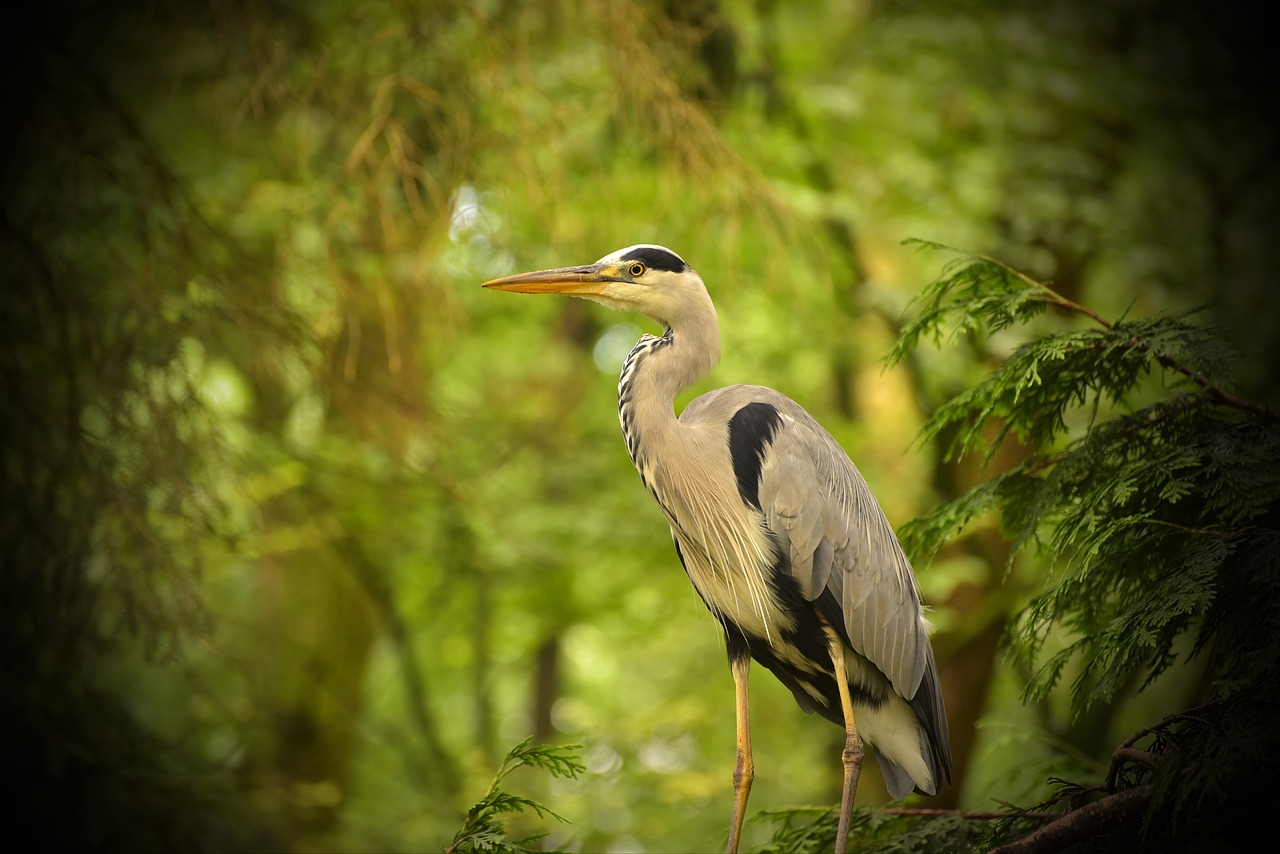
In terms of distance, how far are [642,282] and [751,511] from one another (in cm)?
63

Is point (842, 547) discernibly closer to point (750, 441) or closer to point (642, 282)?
point (750, 441)

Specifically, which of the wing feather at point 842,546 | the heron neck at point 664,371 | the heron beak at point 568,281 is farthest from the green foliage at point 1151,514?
the heron beak at point 568,281

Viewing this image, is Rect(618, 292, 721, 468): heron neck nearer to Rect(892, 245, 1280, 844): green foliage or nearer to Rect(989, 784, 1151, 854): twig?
Rect(892, 245, 1280, 844): green foliage

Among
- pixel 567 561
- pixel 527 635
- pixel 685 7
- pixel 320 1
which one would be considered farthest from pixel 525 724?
pixel 685 7

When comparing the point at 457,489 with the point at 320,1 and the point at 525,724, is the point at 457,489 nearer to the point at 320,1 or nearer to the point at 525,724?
the point at 320,1

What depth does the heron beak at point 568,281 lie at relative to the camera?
258 centimetres

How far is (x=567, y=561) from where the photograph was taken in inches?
266

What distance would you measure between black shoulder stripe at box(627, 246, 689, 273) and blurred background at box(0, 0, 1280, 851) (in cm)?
112

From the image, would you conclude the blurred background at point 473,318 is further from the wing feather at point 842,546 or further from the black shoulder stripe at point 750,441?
the black shoulder stripe at point 750,441

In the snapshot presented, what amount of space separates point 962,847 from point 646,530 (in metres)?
4.18

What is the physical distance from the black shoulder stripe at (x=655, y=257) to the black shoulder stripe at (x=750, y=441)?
1.35 ft

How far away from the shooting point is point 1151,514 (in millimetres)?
2193

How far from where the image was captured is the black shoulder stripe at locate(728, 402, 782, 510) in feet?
8.59

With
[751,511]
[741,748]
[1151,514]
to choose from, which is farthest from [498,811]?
[1151,514]
